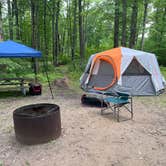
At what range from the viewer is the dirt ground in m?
2.79

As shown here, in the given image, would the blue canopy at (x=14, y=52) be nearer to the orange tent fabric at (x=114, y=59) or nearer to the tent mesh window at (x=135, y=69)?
the orange tent fabric at (x=114, y=59)

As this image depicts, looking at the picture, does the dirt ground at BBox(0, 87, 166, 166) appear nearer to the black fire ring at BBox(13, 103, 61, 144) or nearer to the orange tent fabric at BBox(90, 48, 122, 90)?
the black fire ring at BBox(13, 103, 61, 144)

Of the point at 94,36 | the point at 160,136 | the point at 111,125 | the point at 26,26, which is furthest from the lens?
the point at 94,36

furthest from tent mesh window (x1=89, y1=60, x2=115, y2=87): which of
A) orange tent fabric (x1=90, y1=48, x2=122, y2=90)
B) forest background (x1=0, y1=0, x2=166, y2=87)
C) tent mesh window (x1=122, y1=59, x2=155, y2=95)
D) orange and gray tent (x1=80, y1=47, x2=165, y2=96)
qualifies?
forest background (x1=0, y1=0, x2=166, y2=87)

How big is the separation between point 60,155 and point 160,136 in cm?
186

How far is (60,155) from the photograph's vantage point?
2922mm

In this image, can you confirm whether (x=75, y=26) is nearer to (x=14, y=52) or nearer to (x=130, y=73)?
(x=130, y=73)

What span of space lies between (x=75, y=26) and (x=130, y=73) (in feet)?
30.2

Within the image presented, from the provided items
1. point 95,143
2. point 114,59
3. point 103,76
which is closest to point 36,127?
point 95,143

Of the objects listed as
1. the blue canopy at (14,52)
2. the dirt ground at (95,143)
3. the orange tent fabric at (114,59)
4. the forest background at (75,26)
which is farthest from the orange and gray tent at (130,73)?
the forest background at (75,26)

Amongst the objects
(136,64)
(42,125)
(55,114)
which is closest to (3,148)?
(42,125)

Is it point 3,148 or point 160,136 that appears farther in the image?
point 160,136

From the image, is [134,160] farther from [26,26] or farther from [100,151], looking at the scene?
[26,26]

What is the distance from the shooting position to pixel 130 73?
726 cm
